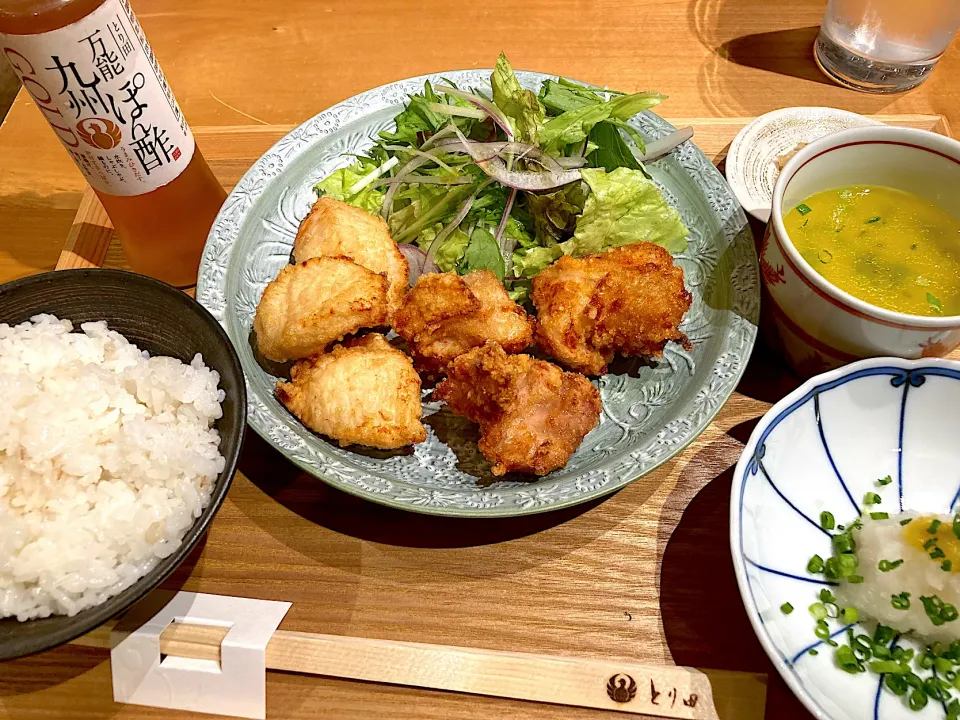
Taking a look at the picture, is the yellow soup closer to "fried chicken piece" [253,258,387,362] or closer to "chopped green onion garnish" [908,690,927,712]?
"chopped green onion garnish" [908,690,927,712]

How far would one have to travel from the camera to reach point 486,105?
2361 mm

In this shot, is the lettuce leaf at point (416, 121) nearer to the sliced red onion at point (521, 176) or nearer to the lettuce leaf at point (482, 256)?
the sliced red onion at point (521, 176)

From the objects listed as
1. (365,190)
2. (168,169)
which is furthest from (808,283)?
(168,169)

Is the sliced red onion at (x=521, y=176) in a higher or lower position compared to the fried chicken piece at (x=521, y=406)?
higher

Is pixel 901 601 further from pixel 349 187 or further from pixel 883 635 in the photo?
pixel 349 187

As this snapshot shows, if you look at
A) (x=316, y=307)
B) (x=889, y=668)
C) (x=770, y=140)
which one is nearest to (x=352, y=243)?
(x=316, y=307)

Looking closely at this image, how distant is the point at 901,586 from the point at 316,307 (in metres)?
1.57

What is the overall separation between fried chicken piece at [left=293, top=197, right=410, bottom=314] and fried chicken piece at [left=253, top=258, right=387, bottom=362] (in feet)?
0.30

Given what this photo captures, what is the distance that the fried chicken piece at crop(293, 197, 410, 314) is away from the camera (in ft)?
6.70

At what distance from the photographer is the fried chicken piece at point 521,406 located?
171cm

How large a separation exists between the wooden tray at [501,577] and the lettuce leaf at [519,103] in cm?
114

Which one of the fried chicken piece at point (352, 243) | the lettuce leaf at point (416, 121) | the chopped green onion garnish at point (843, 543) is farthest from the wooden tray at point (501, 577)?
the lettuce leaf at point (416, 121)

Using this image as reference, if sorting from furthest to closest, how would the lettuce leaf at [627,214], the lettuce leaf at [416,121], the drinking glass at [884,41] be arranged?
the drinking glass at [884,41], the lettuce leaf at [416,121], the lettuce leaf at [627,214]

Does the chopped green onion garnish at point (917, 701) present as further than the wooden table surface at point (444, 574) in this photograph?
No
